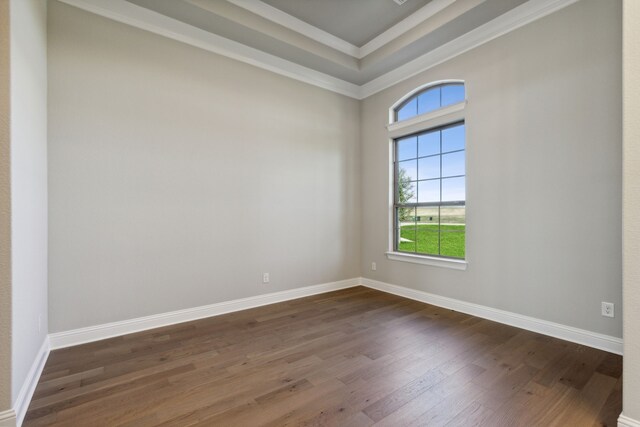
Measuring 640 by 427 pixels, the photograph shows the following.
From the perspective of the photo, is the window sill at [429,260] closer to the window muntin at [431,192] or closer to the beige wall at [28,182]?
the window muntin at [431,192]

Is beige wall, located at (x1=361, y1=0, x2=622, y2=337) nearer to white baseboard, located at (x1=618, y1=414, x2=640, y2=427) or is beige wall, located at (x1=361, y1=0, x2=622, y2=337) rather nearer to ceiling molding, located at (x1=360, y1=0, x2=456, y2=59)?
ceiling molding, located at (x1=360, y1=0, x2=456, y2=59)

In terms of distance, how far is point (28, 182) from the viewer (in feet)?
6.28

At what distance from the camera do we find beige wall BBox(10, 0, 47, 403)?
1.64 meters

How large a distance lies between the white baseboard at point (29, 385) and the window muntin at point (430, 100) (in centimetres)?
435

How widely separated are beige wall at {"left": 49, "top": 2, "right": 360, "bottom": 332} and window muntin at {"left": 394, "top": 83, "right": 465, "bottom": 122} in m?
1.12

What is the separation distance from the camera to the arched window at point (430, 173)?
3570mm

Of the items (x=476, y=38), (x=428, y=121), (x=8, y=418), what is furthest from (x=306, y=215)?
(x=8, y=418)

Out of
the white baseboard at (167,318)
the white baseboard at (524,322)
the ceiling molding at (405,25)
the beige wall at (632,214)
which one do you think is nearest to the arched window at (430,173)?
the white baseboard at (524,322)

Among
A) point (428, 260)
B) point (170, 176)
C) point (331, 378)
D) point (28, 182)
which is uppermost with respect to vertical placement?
point (170, 176)

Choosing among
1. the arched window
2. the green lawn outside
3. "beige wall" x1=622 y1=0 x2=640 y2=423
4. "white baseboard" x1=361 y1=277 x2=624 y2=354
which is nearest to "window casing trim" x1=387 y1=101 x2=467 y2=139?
the arched window

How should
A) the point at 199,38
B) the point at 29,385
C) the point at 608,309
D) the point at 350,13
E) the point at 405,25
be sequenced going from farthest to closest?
the point at 405,25 → the point at 350,13 → the point at 199,38 → the point at 608,309 → the point at 29,385

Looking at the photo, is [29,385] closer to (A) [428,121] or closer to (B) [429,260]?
(B) [429,260]

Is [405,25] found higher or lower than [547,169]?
higher

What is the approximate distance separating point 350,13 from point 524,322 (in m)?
3.71
